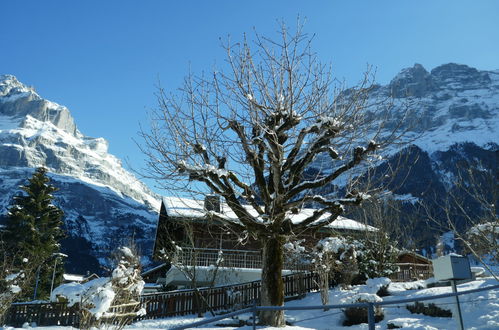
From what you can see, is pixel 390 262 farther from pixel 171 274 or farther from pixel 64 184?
pixel 64 184

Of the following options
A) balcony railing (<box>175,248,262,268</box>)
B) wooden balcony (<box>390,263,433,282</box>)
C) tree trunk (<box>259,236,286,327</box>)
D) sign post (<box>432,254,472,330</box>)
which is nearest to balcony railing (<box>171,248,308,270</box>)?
balcony railing (<box>175,248,262,268</box>)

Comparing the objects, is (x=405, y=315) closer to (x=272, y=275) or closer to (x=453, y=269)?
(x=272, y=275)

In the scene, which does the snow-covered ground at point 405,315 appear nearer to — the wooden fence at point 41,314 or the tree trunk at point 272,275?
the tree trunk at point 272,275

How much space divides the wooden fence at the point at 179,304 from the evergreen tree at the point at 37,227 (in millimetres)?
12973

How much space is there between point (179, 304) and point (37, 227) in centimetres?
2021

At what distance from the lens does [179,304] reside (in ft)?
62.8

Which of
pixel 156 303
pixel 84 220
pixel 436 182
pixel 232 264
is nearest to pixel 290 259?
pixel 232 264

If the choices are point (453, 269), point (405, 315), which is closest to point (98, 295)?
point (453, 269)

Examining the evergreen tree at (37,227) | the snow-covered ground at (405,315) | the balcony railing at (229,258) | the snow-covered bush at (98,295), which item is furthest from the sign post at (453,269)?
the evergreen tree at (37,227)

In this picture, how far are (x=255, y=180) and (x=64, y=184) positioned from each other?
19289 centimetres

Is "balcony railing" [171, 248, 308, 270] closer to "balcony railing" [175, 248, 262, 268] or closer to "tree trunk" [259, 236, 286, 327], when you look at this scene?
"balcony railing" [175, 248, 262, 268]

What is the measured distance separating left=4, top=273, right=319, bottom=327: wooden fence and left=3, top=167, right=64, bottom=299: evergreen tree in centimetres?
1297

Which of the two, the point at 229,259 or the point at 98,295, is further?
the point at 229,259

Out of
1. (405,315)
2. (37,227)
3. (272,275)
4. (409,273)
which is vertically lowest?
(405,315)
